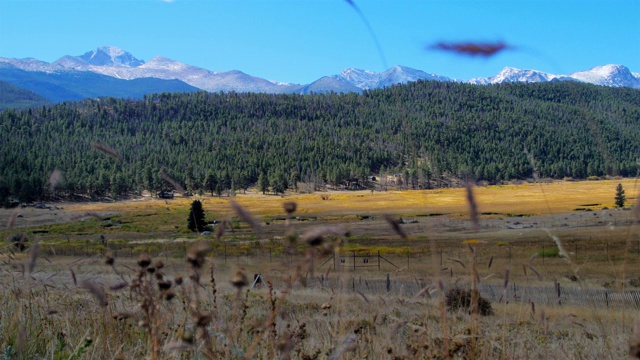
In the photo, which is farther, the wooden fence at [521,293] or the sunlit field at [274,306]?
the wooden fence at [521,293]

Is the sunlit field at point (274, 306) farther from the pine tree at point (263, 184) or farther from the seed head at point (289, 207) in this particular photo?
the pine tree at point (263, 184)

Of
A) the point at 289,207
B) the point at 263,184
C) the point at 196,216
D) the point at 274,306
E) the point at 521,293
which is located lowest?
the point at 263,184

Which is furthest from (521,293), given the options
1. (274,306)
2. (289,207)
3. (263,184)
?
(263,184)

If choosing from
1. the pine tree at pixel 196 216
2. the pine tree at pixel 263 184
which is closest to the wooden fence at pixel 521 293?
the pine tree at pixel 196 216

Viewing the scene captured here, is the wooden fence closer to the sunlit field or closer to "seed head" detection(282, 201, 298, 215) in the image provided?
the sunlit field

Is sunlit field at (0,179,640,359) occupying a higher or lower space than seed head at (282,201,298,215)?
lower

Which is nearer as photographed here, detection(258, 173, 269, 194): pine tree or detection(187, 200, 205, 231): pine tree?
detection(187, 200, 205, 231): pine tree

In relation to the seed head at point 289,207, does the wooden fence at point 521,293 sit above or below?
below

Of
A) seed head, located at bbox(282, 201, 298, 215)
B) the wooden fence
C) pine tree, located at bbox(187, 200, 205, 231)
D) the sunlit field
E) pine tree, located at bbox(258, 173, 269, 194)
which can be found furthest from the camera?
pine tree, located at bbox(258, 173, 269, 194)

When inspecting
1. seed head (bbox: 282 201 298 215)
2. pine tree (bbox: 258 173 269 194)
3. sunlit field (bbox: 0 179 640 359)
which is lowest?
pine tree (bbox: 258 173 269 194)

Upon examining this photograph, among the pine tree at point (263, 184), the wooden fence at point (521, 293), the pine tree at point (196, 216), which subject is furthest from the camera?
the pine tree at point (263, 184)

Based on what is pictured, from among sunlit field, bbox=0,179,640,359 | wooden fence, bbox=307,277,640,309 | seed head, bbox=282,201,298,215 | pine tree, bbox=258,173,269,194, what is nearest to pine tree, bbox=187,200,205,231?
sunlit field, bbox=0,179,640,359

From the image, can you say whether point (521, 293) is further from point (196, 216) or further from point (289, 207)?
point (289, 207)

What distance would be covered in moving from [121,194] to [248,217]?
4956 inches
